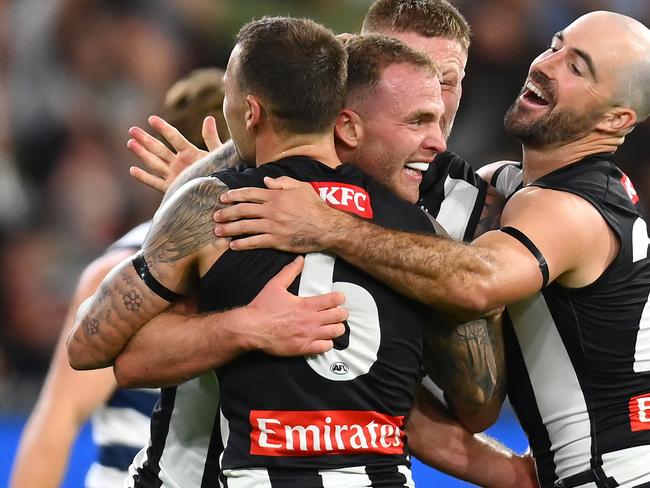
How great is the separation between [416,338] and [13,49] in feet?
18.1

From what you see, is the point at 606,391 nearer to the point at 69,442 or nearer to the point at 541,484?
the point at 541,484

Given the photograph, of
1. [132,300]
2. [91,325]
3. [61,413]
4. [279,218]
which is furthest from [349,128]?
[61,413]

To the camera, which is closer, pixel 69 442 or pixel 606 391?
pixel 606 391

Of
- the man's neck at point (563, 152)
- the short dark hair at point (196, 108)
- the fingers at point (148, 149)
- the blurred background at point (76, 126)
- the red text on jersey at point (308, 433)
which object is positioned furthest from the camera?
the blurred background at point (76, 126)

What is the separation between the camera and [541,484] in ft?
12.1

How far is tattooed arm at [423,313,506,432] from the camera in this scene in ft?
10.7

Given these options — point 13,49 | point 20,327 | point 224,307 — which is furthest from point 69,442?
point 13,49

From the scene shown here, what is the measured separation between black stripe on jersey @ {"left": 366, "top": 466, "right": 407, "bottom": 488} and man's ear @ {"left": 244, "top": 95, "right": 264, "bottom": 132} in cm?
93

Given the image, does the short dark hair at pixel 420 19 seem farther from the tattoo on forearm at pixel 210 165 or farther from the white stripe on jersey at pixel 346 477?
the white stripe on jersey at pixel 346 477

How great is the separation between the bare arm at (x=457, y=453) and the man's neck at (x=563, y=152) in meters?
0.80

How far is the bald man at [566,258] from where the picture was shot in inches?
120

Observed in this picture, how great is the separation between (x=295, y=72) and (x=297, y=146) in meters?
0.20

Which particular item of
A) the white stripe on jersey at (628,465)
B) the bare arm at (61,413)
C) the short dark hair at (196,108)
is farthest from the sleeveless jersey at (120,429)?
the white stripe on jersey at (628,465)

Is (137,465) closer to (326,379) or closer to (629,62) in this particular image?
(326,379)
